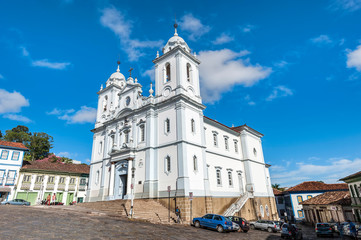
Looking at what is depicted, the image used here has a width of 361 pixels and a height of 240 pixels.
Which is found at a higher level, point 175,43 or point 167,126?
point 175,43

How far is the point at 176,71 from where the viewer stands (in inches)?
1102

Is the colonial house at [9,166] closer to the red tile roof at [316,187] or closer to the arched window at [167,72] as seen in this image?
the arched window at [167,72]

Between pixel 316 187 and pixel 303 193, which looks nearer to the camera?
pixel 303 193

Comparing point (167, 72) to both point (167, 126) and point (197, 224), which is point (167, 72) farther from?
point (197, 224)

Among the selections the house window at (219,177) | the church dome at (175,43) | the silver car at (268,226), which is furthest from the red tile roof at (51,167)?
the silver car at (268,226)

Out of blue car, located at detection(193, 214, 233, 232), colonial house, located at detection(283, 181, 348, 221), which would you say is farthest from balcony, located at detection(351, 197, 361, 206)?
blue car, located at detection(193, 214, 233, 232)

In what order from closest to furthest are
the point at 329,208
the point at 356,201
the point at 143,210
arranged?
the point at 143,210 → the point at 356,201 → the point at 329,208

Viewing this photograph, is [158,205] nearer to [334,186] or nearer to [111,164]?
[111,164]

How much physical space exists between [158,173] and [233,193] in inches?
487

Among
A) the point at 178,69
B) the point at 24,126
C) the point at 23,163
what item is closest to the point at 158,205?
the point at 178,69

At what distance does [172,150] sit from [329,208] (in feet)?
82.2

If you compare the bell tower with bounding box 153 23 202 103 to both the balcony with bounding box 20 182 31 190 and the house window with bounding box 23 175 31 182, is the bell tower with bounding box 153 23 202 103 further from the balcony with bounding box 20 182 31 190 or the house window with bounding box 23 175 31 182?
the balcony with bounding box 20 182 31 190

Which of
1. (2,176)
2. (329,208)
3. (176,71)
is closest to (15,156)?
(2,176)

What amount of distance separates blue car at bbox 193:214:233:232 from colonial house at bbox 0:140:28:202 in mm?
31144
